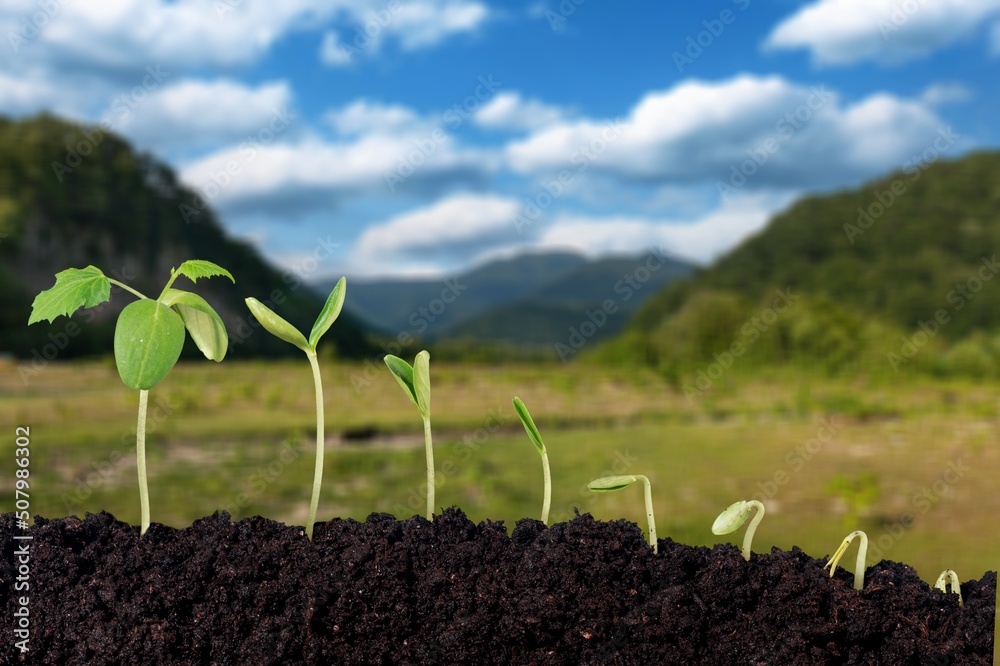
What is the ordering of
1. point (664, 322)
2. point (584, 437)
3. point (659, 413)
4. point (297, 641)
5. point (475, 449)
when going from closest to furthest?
point (297, 641) → point (475, 449) → point (584, 437) → point (659, 413) → point (664, 322)

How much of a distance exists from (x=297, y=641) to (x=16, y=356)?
20.7 ft

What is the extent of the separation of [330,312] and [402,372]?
0.64 ft

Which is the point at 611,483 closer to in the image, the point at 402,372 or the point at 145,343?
the point at 402,372

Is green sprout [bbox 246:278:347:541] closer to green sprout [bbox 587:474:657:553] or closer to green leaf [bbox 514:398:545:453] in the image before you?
green leaf [bbox 514:398:545:453]

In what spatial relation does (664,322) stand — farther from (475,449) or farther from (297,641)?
(297,641)

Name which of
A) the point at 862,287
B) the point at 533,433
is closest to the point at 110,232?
the point at 862,287

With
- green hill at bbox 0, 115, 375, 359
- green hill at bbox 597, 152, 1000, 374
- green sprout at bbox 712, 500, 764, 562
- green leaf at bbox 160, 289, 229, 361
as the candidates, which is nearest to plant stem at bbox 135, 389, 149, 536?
green leaf at bbox 160, 289, 229, 361

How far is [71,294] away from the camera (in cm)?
141

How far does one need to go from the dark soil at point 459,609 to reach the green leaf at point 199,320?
1.27 feet

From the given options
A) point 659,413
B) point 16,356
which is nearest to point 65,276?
point 659,413

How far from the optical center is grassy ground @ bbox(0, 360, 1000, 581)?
332cm

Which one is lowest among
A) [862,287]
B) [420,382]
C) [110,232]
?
A: [420,382]

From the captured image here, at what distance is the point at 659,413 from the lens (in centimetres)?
504

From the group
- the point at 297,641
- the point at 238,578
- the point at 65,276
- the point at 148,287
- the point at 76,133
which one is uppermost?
the point at 76,133
